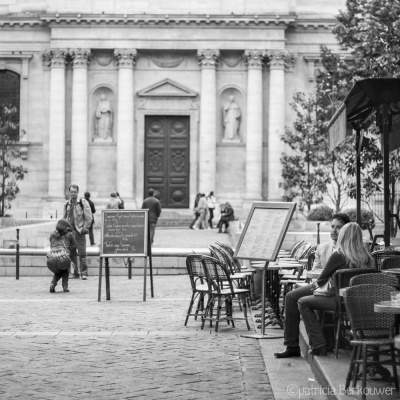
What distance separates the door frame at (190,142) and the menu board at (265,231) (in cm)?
3498

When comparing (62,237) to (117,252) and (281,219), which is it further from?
(281,219)

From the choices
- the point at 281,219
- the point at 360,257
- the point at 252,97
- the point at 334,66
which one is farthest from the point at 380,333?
the point at 252,97

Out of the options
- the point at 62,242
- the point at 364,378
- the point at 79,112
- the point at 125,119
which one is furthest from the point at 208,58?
the point at 364,378

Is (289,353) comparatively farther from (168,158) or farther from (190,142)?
(168,158)

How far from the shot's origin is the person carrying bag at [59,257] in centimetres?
2041

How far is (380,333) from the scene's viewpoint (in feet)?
30.8

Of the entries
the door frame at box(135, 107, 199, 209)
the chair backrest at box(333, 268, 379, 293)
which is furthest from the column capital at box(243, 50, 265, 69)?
the chair backrest at box(333, 268, 379, 293)

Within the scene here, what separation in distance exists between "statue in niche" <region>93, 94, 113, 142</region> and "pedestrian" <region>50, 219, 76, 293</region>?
89.6 ft

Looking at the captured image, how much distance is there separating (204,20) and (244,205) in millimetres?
8438

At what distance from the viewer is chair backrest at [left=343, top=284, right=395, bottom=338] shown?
364 inches

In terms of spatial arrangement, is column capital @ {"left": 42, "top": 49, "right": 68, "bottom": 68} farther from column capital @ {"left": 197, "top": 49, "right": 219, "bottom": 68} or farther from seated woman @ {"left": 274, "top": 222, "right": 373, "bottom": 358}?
seated woman @ {"left": 274, "top": 222, "right": 373, "bottom": 358}

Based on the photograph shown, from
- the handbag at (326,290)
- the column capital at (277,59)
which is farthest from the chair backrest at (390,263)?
the column capital at (277,59)

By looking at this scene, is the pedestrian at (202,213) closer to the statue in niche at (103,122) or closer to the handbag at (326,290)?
the statue in niche at (103,122)

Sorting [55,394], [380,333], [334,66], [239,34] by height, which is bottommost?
[55,394]
